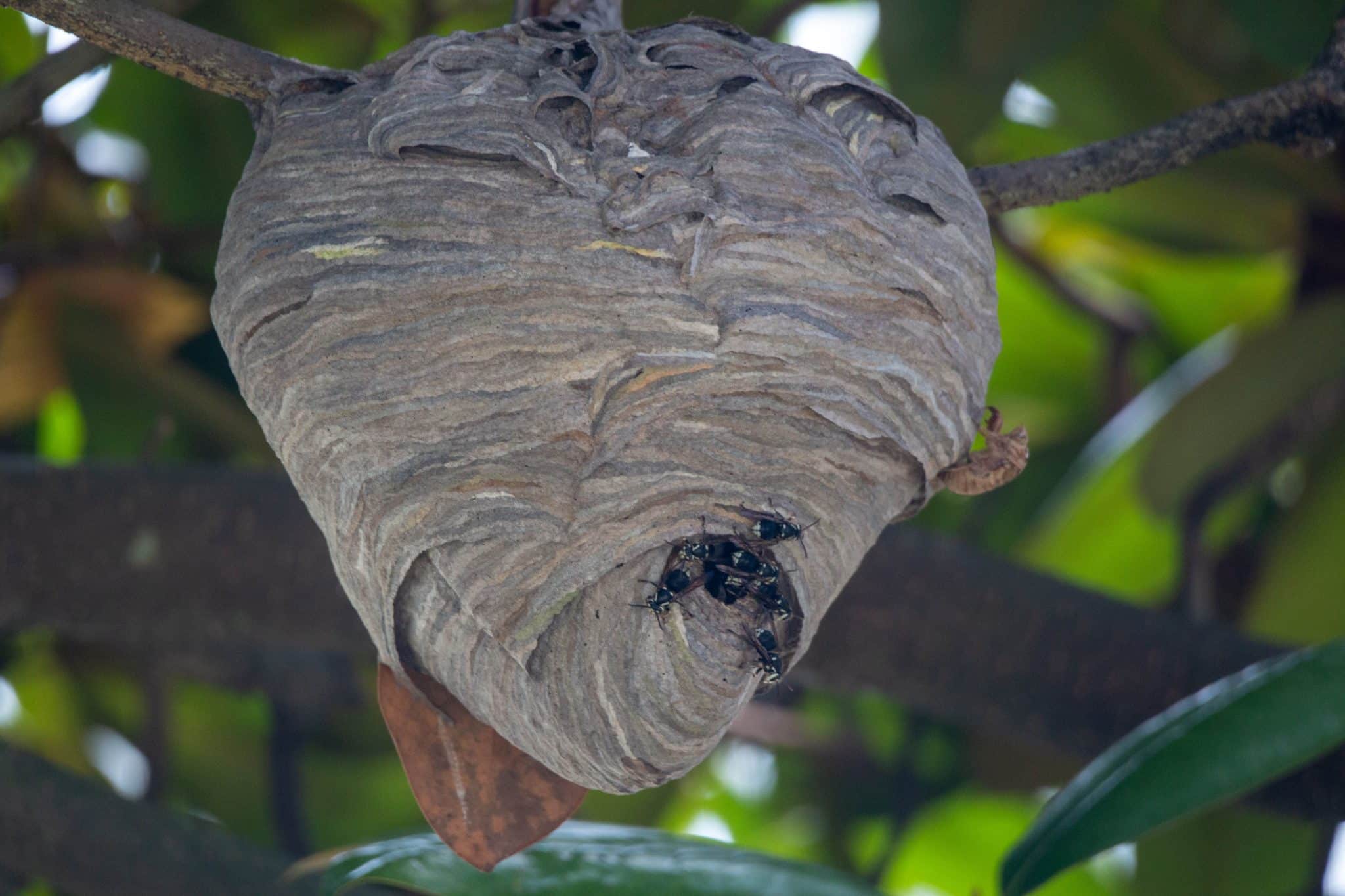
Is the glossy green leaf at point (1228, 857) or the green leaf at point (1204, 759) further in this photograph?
the glossy green leaf at point (1228, 857)

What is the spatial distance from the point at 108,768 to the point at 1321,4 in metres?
3.59

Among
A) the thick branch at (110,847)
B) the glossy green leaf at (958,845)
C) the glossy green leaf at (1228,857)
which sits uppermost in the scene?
the thick branch at (110,847)

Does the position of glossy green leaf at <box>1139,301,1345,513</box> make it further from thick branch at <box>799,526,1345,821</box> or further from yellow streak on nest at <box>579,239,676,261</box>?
yellow streak on nest at <box>579,239,676,261</box>

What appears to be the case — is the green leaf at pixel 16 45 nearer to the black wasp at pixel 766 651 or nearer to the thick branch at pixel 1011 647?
the thick branch at pixel 1011 647

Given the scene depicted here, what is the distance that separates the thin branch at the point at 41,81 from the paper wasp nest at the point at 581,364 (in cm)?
43

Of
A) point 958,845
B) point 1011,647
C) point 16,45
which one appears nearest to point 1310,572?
point 1011,647

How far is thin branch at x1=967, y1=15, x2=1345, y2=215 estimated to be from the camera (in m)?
1.97

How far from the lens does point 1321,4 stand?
2.89 meters

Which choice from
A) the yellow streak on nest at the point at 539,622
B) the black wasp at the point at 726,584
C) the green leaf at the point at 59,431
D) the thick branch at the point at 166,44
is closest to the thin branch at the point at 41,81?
the thick branch at the point at 166,44

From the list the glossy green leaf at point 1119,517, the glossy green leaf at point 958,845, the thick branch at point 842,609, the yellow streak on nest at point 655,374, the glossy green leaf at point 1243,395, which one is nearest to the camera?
the yellow streak on nest at point 655,374

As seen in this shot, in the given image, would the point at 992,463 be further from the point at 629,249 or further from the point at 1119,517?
the point at 1119,517

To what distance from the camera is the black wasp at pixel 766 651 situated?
1.53m

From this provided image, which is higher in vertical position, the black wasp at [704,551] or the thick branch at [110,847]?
the black wasp at [704,551]

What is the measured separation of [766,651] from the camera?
5.01ft
